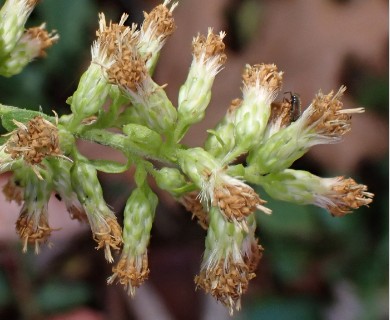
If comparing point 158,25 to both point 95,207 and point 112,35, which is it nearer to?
point 112,35

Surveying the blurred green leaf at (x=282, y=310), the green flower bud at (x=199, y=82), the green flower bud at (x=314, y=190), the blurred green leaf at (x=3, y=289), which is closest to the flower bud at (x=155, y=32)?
the green flower bud at (x=199, y=82)

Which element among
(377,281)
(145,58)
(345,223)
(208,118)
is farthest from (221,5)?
(145,58)

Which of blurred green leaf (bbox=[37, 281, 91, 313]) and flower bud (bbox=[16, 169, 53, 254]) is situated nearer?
flower bud (bbox=[16, 169, 53, 254])

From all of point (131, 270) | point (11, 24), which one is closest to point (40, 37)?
point (11, 24)

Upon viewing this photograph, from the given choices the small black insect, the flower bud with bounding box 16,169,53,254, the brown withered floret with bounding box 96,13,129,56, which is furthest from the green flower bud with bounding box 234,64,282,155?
the flower bud with bounding box 16,169,53,254

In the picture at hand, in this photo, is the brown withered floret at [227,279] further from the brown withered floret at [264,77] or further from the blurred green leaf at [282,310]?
the blurred green leaf at [282,310]

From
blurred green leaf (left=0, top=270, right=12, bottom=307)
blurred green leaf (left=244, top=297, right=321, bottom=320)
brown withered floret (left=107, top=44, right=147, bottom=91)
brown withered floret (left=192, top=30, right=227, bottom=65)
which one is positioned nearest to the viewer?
brown withered floret (left=107, top=44, right=147, bottom=91)

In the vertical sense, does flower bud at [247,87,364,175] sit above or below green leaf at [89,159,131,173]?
above

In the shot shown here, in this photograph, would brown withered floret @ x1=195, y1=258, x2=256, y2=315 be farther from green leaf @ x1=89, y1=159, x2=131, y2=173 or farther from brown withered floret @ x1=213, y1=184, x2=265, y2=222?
green leaf @ x1=89, y1=159, x2=131, y2=173
